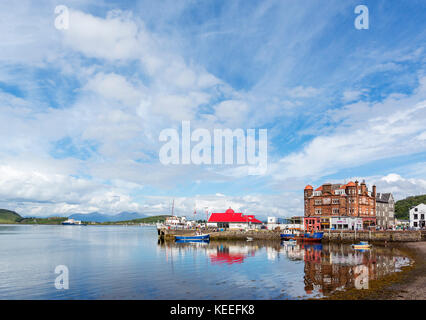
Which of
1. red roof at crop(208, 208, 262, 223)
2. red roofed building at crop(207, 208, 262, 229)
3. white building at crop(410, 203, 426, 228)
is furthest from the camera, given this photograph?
red roof at crop(208, 208, 262, 223)

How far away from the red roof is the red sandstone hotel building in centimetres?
2462

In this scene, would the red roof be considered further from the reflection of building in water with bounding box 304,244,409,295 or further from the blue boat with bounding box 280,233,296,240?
the reflection of building in water with bounding box 304,244,409,295

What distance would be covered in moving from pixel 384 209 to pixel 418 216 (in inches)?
491

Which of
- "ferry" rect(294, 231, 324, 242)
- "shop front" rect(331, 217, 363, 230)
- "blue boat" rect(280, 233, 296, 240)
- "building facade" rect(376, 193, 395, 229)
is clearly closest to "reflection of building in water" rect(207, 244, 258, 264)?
"ferry" rect(294, 231, 324, 242)

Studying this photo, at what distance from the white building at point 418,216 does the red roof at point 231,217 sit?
5861cm

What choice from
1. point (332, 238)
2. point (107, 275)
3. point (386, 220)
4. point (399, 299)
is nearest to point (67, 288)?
point (107, 275)

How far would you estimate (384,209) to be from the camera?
128000 millimetres

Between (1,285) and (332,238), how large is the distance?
3393 inches

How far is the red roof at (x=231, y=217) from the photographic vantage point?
434 feet

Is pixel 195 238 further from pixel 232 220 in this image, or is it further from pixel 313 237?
pixel 313 237

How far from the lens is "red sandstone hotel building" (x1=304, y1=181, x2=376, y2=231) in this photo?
10994 cm

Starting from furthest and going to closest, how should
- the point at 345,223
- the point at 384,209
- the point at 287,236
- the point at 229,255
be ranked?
the point at 384,209 → the point at 345,223 → the point at 287,236 → the point at 229,255

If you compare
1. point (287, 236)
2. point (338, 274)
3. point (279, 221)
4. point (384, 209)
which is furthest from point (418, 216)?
point (338, 274)

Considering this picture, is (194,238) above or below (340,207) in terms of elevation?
below
